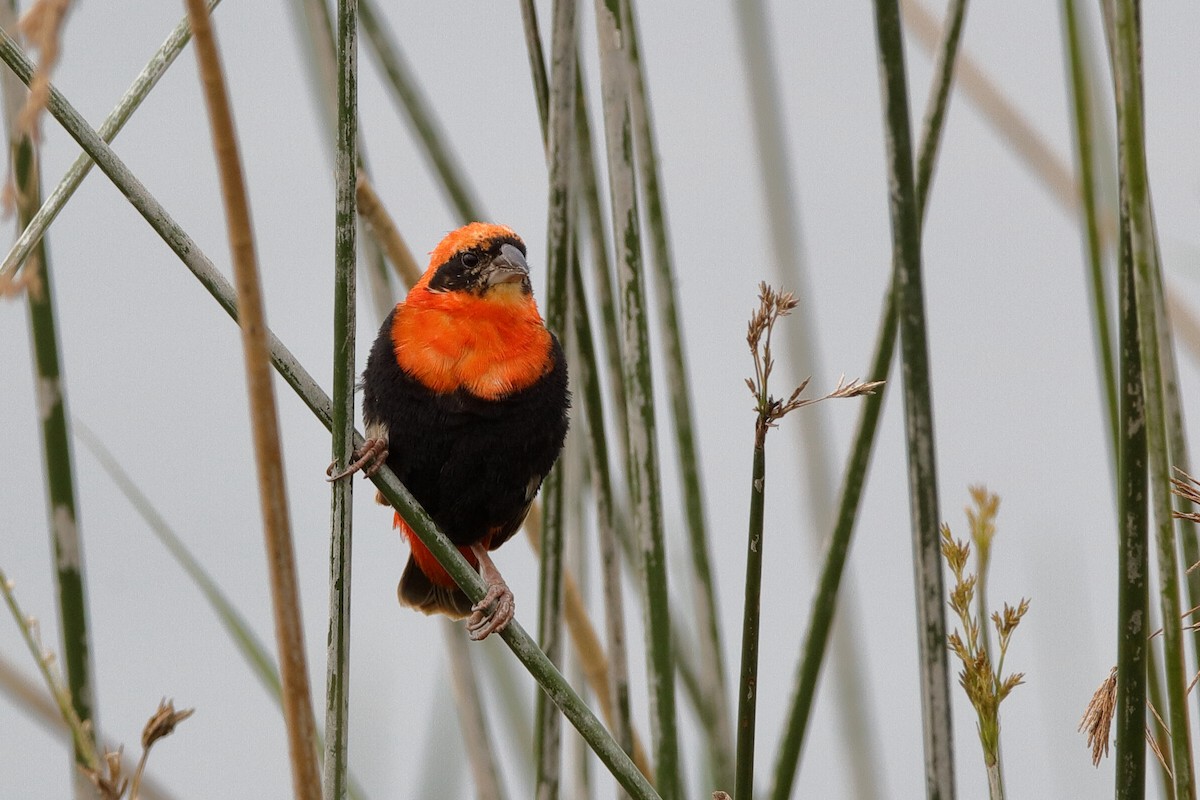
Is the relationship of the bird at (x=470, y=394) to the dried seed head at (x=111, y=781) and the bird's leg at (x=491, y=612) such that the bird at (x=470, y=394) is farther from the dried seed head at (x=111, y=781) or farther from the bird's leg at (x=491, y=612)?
the dried seed head at (x=111, y=781)

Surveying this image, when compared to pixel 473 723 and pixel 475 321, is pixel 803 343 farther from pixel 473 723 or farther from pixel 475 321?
pixel 473 723

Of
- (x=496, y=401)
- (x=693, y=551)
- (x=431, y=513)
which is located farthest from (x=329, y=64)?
(x=693, y=551)

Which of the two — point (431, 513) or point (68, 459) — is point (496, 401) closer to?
point (431, 513)

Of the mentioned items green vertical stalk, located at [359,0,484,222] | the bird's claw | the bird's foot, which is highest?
green vertical stalk, located at [359,0,484,222]

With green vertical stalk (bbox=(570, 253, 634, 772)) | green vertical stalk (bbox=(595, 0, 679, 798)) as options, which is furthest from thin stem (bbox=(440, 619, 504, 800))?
green vertical stalk (bbox=(595, 0, 679, 798))

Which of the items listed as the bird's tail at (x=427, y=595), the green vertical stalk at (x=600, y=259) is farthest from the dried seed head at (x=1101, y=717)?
the bird's tail at (x=427, y=595)

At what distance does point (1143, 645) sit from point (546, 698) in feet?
2.37

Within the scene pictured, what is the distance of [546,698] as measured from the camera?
5.10 feet

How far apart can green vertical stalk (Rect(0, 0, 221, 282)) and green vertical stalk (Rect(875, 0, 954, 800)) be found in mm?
728

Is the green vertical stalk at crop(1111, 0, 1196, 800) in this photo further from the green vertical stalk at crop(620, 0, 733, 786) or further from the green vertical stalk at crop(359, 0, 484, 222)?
the green vertical stalk at crop(359, 0, 484, 222)

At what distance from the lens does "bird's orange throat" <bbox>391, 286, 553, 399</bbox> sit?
5.94 ft

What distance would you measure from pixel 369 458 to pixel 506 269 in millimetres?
540

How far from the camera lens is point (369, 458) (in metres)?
1.50

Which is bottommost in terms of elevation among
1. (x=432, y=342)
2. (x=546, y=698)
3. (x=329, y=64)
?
(x=546, y=698)
